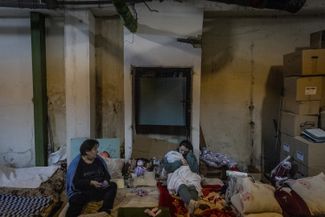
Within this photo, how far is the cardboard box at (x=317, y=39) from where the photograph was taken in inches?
160

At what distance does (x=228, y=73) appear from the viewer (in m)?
4.54

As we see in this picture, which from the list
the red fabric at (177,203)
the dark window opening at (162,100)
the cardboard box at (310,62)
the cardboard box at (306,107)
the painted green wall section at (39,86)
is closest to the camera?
the red fabric at (177,203)

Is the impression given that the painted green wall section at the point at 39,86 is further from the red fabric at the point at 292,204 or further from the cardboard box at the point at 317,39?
the cardboard box at the point at 317,39

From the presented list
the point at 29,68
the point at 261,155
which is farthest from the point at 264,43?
the point at 29,68

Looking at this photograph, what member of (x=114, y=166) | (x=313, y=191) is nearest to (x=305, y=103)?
(x=313, y=191)

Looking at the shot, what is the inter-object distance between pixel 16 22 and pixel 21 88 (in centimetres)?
95

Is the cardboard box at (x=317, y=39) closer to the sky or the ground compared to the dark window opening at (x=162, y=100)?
closer to the sky

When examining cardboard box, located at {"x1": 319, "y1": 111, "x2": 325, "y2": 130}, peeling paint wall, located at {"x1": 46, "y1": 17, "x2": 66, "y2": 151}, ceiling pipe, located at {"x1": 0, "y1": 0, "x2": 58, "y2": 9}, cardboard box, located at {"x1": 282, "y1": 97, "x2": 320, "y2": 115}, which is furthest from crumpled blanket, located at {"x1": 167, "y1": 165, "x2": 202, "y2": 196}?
ceiling pipe, located at {"x1": 0, "y1": 0, "x2": 58, "y2": 9}

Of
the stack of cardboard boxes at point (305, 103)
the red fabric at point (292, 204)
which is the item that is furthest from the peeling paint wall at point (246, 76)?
the red fabric at point (292, 204)

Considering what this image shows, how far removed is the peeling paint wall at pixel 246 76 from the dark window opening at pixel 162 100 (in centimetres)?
48

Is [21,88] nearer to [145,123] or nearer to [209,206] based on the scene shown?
[145,123]

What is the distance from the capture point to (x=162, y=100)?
13.9ft

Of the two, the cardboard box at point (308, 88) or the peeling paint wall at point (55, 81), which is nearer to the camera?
the cardboard box at point (308, 88)

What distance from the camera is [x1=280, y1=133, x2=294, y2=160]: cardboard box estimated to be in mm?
3855
